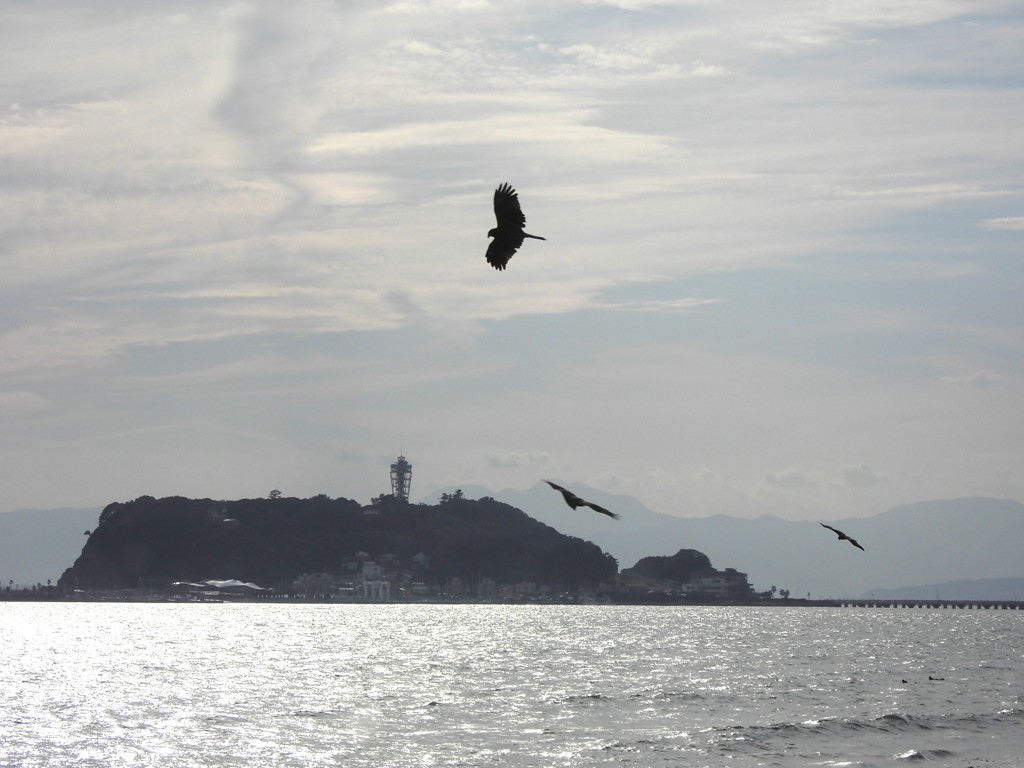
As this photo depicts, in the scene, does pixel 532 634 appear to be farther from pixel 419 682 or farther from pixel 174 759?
pixel 174 759

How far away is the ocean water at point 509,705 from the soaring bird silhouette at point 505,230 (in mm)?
30274

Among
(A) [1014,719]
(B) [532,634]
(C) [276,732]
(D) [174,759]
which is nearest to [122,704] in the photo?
(C) [276,732]

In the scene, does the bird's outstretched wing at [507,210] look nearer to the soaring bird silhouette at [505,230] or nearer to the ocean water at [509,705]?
the soaring bird silhouette at [505,230]

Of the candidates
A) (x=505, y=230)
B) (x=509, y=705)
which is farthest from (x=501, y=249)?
(x=509, y=705)

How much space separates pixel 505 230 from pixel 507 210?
53cm

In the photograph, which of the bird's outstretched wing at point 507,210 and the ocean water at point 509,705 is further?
the ocean water at point 509,705

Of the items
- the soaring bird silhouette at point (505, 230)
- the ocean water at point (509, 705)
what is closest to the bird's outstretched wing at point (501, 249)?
the soaring bird silhouette at point (505, 230)

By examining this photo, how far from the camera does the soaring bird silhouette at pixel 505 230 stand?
27094mm

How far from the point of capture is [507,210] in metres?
28.2

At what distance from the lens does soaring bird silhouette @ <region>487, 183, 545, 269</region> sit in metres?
27.1

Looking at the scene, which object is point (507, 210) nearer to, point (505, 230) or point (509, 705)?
point (505, 230)

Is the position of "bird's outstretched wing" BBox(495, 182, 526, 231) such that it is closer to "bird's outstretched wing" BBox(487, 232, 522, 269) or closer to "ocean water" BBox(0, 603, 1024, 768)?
"bird's outstretched wing" BBox(487, 232, 522, 269)

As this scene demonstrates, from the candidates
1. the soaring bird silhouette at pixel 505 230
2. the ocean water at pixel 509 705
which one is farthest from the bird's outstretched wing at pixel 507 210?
the ocean water at pixel 509 705

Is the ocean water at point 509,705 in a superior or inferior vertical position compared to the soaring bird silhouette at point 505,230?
inferior
